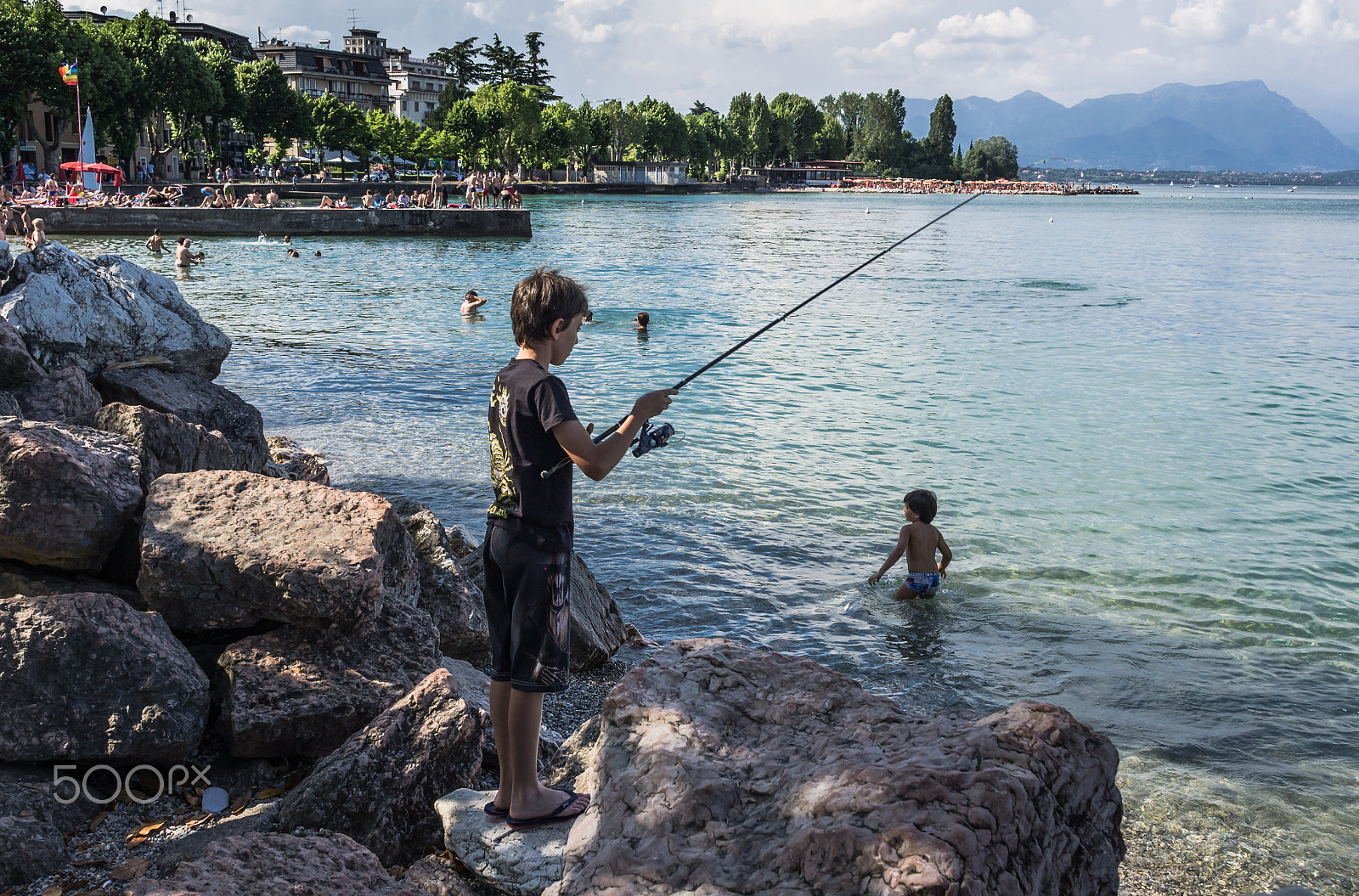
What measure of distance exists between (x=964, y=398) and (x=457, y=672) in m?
12.2

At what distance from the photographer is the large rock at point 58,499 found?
4.08 meters

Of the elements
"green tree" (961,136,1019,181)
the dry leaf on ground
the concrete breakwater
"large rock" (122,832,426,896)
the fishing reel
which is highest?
"green tree" (961,136,1019,181)

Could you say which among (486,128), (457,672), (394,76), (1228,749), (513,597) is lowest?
(1228,749)

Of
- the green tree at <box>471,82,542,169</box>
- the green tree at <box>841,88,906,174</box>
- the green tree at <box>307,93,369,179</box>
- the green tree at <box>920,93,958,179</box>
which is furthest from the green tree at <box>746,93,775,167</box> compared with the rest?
the green tree at <box>307,93,369,179</box>

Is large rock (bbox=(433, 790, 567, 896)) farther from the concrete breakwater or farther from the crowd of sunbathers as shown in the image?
the concrete breakwater

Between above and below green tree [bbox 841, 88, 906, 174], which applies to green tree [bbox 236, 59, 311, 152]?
below

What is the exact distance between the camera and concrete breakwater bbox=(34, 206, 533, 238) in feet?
129

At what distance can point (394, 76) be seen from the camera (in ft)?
487

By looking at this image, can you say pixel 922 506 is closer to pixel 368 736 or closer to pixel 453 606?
pixel 453 606

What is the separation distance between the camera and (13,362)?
5.71 m

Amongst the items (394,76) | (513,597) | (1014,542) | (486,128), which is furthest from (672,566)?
(394,76)

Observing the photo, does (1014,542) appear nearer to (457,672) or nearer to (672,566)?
(672,566)

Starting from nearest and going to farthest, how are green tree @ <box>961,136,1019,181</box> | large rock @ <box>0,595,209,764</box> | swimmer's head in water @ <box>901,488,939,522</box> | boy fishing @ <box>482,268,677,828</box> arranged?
boy fishing @ <box>482,268,677,828</box>, large rock @ <box>0,595,209,764</box>, swimmer's head in water @ <box>901,488,939,522</box>, green tree @ <box>961,136,1019,181</box>

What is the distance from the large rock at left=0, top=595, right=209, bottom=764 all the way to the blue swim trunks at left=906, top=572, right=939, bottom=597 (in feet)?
15.9
